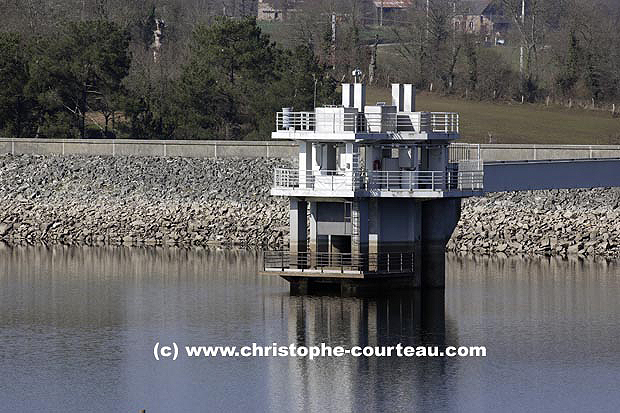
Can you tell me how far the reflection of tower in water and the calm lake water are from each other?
63 mm

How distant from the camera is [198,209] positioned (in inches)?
3076

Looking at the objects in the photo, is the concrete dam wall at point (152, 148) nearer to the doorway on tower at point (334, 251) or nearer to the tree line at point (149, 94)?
the tree line at point (149, 94)

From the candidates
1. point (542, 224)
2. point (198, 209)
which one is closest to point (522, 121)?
point (542, 224)

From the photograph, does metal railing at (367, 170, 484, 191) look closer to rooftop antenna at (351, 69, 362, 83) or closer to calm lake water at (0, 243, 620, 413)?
rooftop antenna at (351, 69, 362, 83)

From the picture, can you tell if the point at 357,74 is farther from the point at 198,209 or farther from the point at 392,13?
the point at 392,13

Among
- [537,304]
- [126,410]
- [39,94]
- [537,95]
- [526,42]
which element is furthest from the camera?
[526,42]

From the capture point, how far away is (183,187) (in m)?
81.4

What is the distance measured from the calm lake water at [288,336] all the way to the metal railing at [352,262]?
3.58 ft

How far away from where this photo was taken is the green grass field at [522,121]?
10088 cm

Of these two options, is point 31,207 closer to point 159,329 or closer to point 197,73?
point 197,73

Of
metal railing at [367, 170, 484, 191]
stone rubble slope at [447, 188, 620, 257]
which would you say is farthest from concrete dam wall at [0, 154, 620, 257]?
metal railing at [367, 170, 484, 191]

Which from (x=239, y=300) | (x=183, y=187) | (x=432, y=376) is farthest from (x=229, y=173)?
(x=432, y=376)

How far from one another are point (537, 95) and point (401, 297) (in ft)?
211

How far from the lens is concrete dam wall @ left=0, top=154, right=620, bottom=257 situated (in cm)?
7344
